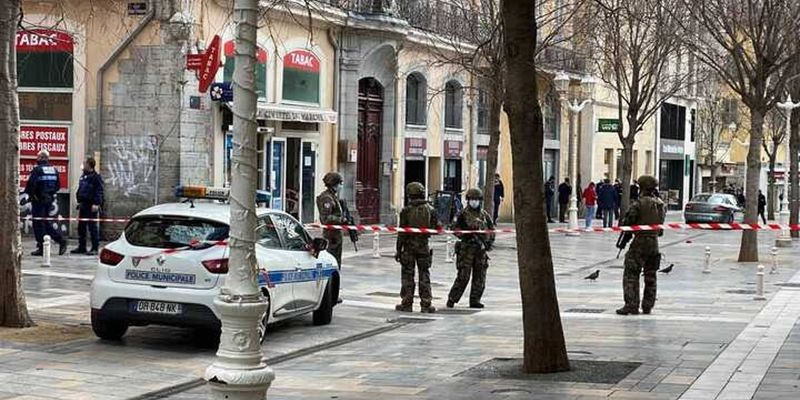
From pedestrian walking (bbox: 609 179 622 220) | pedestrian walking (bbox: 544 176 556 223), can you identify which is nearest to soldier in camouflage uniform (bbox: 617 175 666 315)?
pedestrian walking (bbox: 609 179 622 220)

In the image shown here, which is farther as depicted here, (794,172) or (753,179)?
(794,172)

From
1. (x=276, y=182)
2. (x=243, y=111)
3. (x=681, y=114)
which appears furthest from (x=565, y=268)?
(x=681, y=114)

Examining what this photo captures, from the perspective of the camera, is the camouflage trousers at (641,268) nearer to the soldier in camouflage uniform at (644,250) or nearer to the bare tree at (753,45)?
the soldier in camouflage uniform at (644,250)

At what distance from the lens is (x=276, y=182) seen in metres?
28.6

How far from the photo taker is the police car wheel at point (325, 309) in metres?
14.1

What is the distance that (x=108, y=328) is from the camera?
12070 mm

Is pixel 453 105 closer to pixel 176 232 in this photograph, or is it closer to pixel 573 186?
pixel 573 186

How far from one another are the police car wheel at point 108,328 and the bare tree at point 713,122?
49080mm

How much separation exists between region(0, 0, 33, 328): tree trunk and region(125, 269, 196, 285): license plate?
1589mm

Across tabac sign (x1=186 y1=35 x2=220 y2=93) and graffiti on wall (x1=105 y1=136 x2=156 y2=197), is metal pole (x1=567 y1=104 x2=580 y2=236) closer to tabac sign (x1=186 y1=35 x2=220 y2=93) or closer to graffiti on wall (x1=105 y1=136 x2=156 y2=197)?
tabac sign (x1=186 y1=35 x2=220 y2=93)

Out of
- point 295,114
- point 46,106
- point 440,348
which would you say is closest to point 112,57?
point 46,106

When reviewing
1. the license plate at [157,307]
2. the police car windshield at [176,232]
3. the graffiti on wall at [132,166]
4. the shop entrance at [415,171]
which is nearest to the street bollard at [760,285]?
the police car windshield at [176,232]

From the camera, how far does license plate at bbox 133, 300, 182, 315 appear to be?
1144cm

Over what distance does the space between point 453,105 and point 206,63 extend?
54.0 feet
